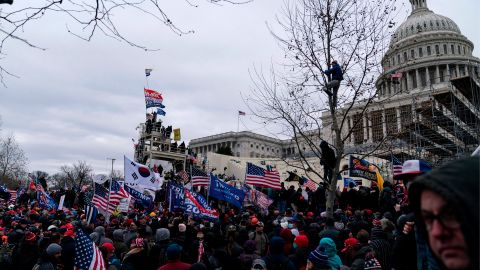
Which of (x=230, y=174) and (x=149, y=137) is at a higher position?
(x=149, y=137)

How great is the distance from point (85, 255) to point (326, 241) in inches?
134

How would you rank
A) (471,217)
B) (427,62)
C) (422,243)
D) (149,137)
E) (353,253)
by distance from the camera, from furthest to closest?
(427,62) < (149,137) < (353,253) < (422,243) < (471,217)

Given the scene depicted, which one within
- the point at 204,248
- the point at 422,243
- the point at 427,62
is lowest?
the point at 204,248

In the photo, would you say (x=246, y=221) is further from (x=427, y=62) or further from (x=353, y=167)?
(x=427, y=62)

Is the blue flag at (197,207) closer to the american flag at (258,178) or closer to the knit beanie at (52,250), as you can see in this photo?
the american flag at (258,178)

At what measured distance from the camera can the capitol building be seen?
15.2 metres

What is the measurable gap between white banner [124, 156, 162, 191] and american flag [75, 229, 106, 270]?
8097 millimetres

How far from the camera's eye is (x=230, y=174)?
39.2m

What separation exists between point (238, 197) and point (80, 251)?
803 cm

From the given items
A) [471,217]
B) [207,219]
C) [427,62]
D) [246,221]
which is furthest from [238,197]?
[427,62]

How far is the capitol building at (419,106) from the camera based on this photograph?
1518cm

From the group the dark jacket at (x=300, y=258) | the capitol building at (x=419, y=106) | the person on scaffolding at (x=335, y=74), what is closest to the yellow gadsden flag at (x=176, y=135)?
the capitol building at (x=419, y=106)

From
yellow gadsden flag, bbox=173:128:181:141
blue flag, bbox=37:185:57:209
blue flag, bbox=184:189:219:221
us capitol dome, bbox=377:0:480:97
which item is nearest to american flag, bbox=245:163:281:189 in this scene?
blue flag, bbox=184:189:219:221

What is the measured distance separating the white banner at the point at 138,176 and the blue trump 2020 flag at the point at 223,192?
2.92 meters
